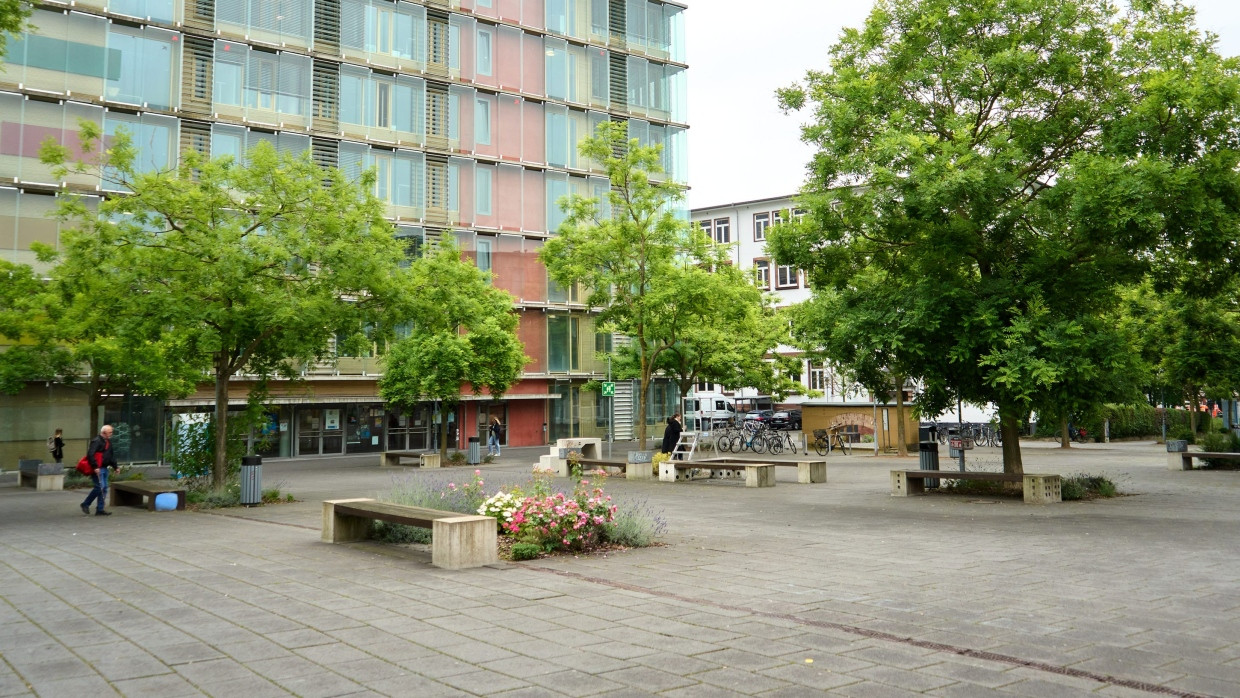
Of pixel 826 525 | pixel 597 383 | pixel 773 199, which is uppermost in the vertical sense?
pixel 773 199

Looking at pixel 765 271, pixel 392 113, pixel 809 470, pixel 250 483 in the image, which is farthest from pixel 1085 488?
pixel 765 271

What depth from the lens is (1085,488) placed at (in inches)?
680

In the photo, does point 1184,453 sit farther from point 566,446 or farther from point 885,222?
point 566,446

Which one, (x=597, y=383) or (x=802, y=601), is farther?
(x=597, y=383)

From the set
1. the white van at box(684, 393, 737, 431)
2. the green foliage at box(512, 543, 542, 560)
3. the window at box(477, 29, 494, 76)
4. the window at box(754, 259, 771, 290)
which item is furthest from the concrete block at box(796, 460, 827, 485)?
the window at box(754, 259, 771, 290)

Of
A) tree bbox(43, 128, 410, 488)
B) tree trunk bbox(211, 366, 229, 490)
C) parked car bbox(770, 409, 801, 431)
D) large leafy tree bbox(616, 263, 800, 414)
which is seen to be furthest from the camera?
parked car bbox(770, 409, 801, 431)

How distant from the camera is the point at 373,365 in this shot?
3925 centimetres

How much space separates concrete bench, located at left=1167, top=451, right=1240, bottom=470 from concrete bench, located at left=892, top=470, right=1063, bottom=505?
10.9 meters

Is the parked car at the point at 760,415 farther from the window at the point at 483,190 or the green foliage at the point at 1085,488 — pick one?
the green foliage at the point at 1085,488

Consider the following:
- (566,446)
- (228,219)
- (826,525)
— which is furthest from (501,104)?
(826,525)

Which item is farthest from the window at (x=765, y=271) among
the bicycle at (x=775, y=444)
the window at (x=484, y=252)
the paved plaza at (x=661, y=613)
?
the paved plaza at (x=661, y=613)

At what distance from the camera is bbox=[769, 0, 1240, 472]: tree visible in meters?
14.1

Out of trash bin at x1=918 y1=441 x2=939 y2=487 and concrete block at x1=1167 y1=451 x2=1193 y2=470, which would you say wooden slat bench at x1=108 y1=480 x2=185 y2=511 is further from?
concrete block at x1=1167 y1=451 x2=1193 y2=470

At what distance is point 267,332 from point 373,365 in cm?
2155
